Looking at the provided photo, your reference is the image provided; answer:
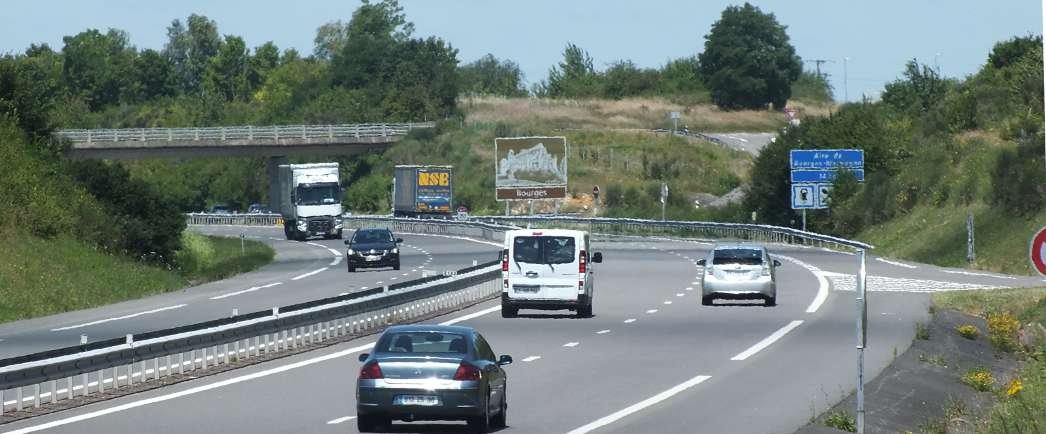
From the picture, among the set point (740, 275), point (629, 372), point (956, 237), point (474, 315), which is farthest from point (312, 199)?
point (629, 372)

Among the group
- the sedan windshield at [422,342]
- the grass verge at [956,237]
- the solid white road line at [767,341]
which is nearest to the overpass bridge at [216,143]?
the grass verge at [956,237]

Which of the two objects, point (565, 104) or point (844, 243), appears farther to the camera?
point (565, 104)

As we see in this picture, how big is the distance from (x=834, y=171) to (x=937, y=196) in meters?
7.52

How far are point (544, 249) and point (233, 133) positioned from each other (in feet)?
335

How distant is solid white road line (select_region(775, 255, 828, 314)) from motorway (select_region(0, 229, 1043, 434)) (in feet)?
0.34

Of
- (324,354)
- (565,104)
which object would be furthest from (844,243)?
(565,104)

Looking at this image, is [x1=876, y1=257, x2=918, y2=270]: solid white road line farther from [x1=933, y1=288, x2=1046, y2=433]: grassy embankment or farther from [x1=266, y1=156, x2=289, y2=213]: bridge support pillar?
[x1=266, y1=156, x2=289, y2=213]: bridge support pillar

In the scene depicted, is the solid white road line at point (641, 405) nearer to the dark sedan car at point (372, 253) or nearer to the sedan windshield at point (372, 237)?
the dark sedan car at point (372, 253)

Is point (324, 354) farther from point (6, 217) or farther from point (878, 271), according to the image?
point (878, 271)

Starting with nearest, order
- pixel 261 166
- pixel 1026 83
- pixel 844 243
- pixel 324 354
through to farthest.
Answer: pixel 324 354, pixel 844 243, pixel 1026 83, pixel 261 166

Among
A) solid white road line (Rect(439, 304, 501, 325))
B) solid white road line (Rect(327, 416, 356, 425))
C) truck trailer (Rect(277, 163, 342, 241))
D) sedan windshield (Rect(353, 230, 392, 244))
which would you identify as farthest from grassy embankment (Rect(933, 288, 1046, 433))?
truck trailer (Rect(277, 163, 342, 241))

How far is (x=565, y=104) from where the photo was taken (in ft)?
590

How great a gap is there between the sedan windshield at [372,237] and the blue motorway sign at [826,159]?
24.6 m

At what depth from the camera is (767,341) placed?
33000mm
